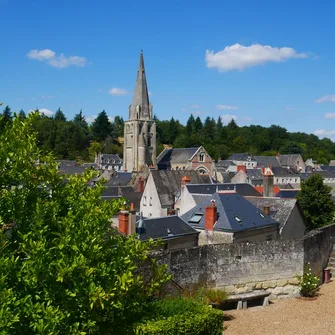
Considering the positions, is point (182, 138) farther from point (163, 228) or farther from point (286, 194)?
point (163, 228)

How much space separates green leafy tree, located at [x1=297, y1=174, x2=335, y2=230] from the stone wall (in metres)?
14.7

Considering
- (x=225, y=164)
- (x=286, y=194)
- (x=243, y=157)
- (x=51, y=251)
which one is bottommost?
(x=286, y=194)

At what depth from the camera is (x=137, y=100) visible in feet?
234

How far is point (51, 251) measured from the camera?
6.00m

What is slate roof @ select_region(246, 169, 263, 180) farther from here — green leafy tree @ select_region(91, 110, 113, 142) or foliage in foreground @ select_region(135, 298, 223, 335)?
foliage in foreground @ select_region(135, 298, 223, 335)

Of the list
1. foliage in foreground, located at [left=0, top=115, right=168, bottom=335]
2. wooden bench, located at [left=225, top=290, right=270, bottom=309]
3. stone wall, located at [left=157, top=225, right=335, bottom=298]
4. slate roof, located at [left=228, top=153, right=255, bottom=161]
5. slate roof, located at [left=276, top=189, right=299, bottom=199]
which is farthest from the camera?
slate roof, located at [left=228, top=153, right=255, bottom=161]

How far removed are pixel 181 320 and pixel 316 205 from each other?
2312 centimetres

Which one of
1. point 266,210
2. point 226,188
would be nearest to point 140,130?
point 226,188

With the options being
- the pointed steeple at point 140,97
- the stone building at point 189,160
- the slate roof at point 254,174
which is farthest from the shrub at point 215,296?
the pointed steeple at point 140,97

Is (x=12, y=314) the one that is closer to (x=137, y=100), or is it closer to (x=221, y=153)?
(x=137, y=100)

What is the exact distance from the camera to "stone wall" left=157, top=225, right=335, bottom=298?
12797 millimetres

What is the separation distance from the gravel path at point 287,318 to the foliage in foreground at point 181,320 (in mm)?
1755

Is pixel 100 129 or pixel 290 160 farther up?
pixel 100 129

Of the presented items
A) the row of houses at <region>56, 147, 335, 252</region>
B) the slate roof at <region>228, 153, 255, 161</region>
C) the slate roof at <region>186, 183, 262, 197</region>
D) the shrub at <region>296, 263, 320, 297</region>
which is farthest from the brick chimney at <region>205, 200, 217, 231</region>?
the slate roof at <region>228, 153, 255, 161</region>
